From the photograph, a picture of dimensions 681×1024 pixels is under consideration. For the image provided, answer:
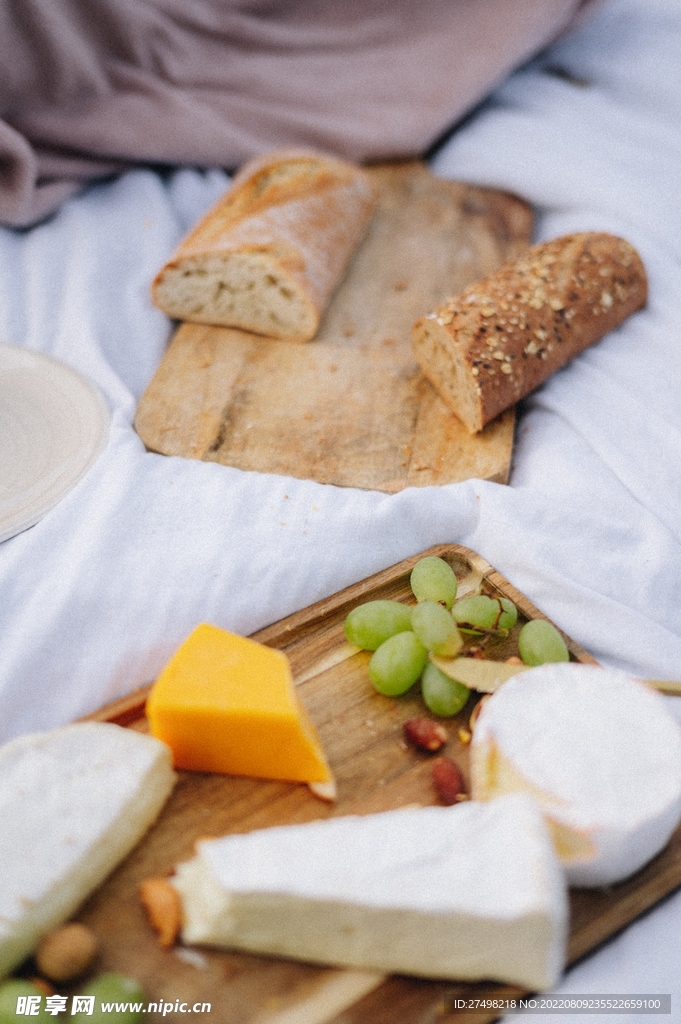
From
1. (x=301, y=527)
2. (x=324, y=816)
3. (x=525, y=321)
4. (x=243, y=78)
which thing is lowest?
(x=324, y=816)

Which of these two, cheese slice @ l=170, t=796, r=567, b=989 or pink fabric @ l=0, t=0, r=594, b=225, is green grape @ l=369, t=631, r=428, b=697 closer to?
cheese slice @ l=170, t=796, r=567, b=989

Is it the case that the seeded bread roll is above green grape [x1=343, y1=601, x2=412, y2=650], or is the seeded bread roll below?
above

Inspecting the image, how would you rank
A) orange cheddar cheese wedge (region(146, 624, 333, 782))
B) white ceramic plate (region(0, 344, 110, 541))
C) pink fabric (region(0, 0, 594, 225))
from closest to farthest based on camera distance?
orange cheddar cheese wedge (region(146, 624, 333, 782)) → white ceramic plate (region(0, 344, 110, 541)) → pink fabric (region(0, 0, 594, 225))

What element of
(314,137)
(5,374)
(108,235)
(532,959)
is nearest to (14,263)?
(108,235)

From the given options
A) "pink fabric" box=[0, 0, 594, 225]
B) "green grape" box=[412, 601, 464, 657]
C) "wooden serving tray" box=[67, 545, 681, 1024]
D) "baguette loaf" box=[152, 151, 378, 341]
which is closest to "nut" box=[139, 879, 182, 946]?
"wooden serving tray" box=[67, 545, 681, 1024]

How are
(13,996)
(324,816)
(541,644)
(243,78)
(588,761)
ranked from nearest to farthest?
(13,996), (588,761), (324,816), (541,644), (243,78)

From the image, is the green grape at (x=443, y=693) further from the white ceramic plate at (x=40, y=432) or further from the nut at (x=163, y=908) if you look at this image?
the white ceramic plate at (x=40, y=432)

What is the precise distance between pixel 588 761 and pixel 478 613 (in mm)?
287

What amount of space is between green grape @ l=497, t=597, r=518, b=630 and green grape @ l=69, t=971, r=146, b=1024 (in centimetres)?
62

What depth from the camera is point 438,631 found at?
111 cm

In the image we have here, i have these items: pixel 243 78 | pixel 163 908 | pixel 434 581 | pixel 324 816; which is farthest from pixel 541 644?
pixel 243 78

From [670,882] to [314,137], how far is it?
195 centimetres

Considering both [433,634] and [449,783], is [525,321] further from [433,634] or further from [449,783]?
[449,783]

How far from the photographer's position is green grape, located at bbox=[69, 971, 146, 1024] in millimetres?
838
